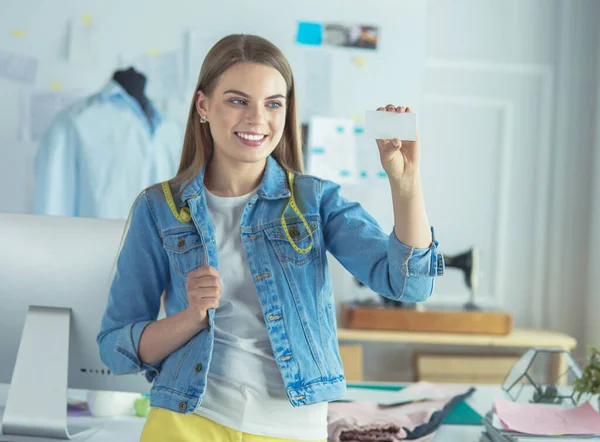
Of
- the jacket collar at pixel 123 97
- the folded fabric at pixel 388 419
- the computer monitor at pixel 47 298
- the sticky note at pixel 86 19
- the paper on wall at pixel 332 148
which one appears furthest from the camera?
the paper on wall at pixel 332 148

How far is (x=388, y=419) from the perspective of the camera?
1.88 meters

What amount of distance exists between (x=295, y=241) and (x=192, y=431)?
338 mm

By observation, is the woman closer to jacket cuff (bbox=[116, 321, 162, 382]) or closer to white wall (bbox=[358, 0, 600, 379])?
jacket cuff (bbox=[116, 321, 162, 382])

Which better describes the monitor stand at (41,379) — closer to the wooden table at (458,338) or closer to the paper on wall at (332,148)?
the wooden table at (458,338)

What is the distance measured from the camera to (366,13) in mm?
3877

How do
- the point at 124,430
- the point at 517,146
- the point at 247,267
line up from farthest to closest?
the point at 517,146
the point at 124,430
the point at 247,267

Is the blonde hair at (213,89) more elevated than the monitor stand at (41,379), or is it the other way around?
the blonde hair at (213,89)

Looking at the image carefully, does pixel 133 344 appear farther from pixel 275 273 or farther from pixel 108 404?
pixel 108 404

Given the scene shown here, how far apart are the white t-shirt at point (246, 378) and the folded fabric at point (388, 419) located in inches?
18.8

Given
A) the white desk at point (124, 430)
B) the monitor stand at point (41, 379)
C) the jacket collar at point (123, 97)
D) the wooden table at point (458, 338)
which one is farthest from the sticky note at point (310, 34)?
the monitor stand at point (41, 379)

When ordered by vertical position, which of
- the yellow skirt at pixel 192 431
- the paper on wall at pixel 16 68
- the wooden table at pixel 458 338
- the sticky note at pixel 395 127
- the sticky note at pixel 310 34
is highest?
the sticky note at pixel 310 34

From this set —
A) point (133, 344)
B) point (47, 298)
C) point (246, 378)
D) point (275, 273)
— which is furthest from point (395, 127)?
point (47, 298)

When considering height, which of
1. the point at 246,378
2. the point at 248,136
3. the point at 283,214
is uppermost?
the point at 248,136

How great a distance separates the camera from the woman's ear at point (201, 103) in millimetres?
1369
